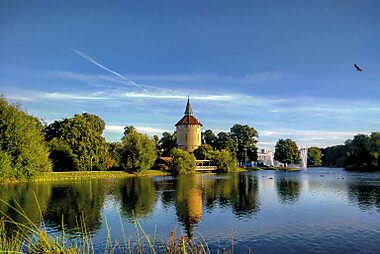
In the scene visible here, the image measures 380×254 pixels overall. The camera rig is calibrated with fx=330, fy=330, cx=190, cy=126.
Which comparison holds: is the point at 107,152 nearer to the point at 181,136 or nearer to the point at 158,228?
the point at 181,136

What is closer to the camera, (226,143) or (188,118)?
(226,143)

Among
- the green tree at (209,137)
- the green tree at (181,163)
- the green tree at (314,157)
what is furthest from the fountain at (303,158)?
the green tree at (181,163)

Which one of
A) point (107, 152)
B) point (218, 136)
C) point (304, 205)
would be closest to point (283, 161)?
point (218, 136)

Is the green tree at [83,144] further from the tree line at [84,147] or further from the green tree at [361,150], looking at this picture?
the green tree at [361,150]

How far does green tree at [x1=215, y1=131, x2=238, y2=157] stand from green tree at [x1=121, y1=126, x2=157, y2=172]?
99.3 feet

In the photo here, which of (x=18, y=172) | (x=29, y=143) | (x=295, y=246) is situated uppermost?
(x=29, y=143)

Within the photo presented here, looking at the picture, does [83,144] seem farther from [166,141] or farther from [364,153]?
[364,153]

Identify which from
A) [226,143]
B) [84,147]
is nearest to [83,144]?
[84,147]

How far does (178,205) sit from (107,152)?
38.1 m

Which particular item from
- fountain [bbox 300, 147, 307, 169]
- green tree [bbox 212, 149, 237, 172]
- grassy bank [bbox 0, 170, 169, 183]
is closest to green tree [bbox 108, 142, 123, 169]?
grassy bank [bbox 0, 170, 169, 183]

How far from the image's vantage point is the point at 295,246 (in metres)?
13.7

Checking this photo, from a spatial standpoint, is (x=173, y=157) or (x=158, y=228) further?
(x=173, y=157)

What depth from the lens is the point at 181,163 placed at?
6850cm

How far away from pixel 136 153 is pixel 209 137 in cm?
3841
